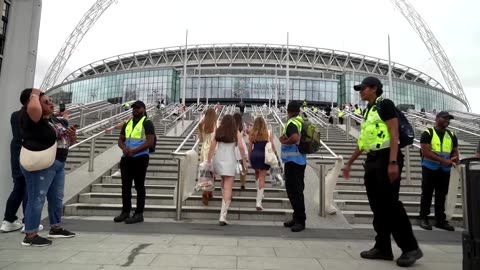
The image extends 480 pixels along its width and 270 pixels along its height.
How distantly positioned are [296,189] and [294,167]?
1.06 feet

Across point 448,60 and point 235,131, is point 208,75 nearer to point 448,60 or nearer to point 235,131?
point 448,60

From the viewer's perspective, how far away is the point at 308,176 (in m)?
7.62

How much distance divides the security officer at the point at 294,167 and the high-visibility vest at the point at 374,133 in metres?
1.40

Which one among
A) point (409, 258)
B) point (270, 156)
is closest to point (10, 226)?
point (270, 156)

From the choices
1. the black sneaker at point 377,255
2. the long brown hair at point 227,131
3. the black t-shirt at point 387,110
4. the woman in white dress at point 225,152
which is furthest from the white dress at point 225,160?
the black t-shirt at point 387,110

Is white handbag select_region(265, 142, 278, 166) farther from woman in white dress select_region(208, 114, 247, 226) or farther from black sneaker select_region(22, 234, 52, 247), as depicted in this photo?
black sneaker select_region(22, 234, 52, 247)

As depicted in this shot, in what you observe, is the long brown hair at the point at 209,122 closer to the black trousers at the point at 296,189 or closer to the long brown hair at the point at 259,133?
the long brown hair at the point at 259,133

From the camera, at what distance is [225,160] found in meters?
5.70

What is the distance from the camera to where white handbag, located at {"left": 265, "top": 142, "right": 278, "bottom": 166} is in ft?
19.8

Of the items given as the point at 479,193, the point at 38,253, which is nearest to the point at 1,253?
the point at 38,253

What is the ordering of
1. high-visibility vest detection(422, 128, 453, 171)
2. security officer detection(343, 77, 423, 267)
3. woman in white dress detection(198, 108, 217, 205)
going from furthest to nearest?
woman in white dress detection(198, 108, 217, 205)
high-visibility vest detection(422, 128, 453, 171)
security officer detection(343, 77, 423, 267)

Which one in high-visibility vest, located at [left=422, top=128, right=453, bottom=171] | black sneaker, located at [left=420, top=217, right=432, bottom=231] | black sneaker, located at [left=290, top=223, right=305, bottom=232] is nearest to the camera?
black sneaker, located at [left=290, top=223, right=305, bottom=232]

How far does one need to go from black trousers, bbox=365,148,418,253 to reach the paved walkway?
24 centimetres

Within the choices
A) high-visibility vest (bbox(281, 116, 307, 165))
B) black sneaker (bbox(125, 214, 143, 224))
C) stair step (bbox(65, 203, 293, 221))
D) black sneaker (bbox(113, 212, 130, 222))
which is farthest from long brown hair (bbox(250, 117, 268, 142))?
black sneaker (bbox(113, 212, 130, 222))
